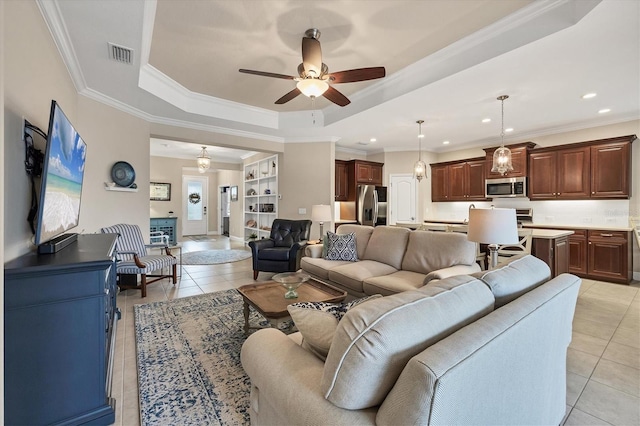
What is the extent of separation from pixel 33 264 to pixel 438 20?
11.5 feet

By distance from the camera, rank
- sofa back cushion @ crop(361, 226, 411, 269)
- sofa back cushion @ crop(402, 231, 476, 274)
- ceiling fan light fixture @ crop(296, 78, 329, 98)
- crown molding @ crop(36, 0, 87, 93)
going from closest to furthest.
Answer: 1. crown molding @ crop(36, 0, 87, 93)
2. ceiling fan light fixture @ crop(296, 78, 329, 98)
3. sofa back cushion @ crop(402, 231, 476, 274)
4. sofa back cushion @ crop(361, 226, 411, 269)

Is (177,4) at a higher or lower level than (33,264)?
higher

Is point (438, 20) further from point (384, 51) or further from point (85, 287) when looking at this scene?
point (85, 287)

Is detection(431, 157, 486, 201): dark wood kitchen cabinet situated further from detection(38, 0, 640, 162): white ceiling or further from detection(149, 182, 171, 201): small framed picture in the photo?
detection(149, 182, 171, 201): small framed picture

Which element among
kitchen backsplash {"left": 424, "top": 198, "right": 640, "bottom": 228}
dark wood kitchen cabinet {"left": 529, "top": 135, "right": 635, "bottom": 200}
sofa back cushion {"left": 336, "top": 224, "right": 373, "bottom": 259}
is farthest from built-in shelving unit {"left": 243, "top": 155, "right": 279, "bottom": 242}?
dark wood kitchen cabinet {"left": 529, "top": 135, "right": 635, "bottom": 200}

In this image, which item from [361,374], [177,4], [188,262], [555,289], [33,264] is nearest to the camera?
[361,374]

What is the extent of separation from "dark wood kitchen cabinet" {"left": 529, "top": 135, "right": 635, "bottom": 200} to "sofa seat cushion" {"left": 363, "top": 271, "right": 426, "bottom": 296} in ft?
13.1

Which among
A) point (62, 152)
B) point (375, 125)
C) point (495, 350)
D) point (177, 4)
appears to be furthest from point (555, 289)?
point (375, 125)

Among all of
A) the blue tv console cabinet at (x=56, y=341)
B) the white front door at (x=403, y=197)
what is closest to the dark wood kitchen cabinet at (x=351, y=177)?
the white front door at (x=403, y=197)

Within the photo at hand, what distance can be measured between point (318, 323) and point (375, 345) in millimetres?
376

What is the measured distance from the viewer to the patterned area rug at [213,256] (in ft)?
19.3

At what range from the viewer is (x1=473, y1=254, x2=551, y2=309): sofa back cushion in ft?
4.42

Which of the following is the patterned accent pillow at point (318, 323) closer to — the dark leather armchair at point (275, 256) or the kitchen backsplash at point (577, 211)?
the dark leather armchair at point (275, 256)

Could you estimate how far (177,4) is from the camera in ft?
8.04
